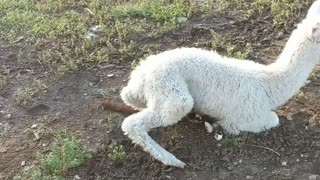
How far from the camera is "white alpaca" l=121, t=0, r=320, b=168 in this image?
5.36 m

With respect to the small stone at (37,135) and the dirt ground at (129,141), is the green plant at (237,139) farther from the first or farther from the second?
the small stone at (37,135)

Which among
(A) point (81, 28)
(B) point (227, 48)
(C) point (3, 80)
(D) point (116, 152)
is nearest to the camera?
(D) point (116, 152)

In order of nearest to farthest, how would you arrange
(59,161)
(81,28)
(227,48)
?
(59,161) < (227,48) < (81,28)

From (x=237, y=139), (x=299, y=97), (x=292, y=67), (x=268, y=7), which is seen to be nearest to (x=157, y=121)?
(x=237, y=139)

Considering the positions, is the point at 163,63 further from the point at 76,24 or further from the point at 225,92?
the point at 76,24

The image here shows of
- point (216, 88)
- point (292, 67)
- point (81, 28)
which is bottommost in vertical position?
point (81, 28)

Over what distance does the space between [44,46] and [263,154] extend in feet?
10.2

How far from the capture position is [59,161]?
5.31m

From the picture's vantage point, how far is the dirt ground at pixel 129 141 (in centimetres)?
534

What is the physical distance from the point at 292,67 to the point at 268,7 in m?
2.40

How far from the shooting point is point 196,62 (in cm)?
549

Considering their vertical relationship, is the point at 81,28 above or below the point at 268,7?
below

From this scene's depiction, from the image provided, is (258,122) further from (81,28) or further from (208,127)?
(81,28)

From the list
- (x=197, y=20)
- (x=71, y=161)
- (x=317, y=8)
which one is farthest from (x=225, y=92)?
(x=197, y=20)
